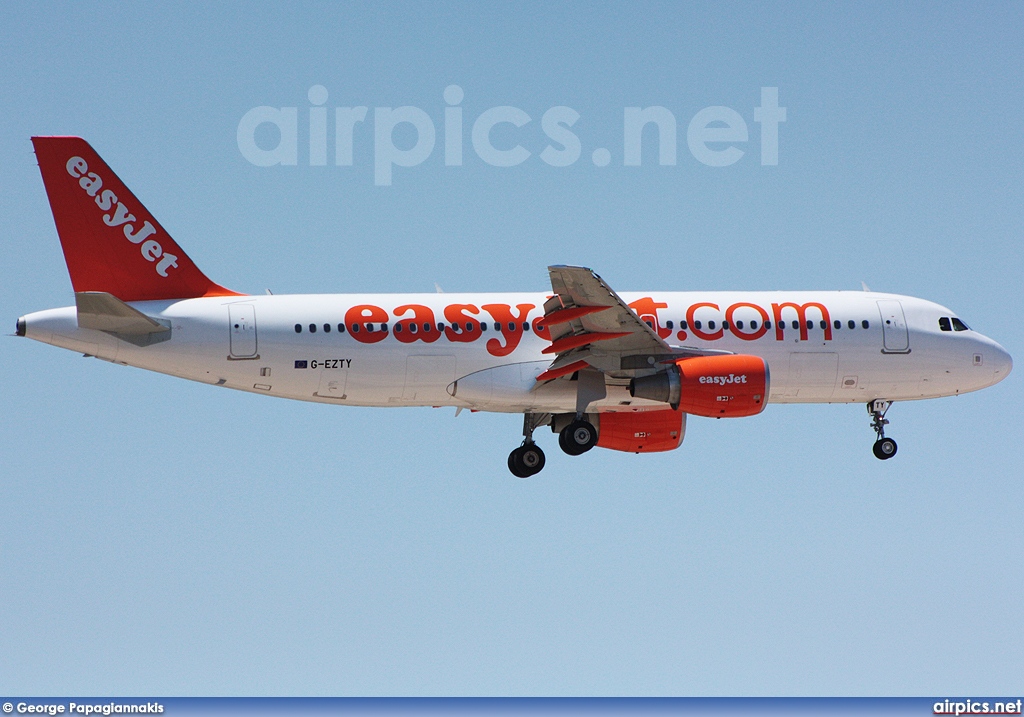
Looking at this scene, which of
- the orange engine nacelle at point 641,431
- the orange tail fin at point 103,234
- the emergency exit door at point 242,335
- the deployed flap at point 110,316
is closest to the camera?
the deployed flap at point 110,316

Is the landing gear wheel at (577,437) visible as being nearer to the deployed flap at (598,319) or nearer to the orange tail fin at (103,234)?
the deployed flap at (598,319)

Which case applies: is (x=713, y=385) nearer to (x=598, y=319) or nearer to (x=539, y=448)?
(x=598, y=319)

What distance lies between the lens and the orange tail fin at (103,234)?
38688 millimetres

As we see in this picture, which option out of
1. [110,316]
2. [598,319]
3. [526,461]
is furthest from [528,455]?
[110,316]

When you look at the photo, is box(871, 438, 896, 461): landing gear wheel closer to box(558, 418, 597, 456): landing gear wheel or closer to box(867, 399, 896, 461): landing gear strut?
box(867, 399, 896, 461): landing gear strut

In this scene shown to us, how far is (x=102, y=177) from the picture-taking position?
39.2m

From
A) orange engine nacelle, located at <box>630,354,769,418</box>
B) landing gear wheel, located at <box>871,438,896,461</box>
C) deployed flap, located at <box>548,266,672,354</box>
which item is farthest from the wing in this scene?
landing gear wheel, located at <box>871,438,896,461</box>

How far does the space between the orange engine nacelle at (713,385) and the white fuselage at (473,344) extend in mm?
1601

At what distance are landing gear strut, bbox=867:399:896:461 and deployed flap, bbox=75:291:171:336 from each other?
21756mm

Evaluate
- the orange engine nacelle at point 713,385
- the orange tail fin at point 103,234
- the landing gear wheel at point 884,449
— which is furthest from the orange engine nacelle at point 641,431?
the orange tail fin at point 103,234

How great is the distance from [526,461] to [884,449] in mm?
11323

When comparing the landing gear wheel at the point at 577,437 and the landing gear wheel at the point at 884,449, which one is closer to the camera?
the landing gear wheel at the point at 577,437

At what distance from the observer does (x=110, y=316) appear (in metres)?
37.1

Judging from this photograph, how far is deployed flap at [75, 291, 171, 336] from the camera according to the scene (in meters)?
36.8
